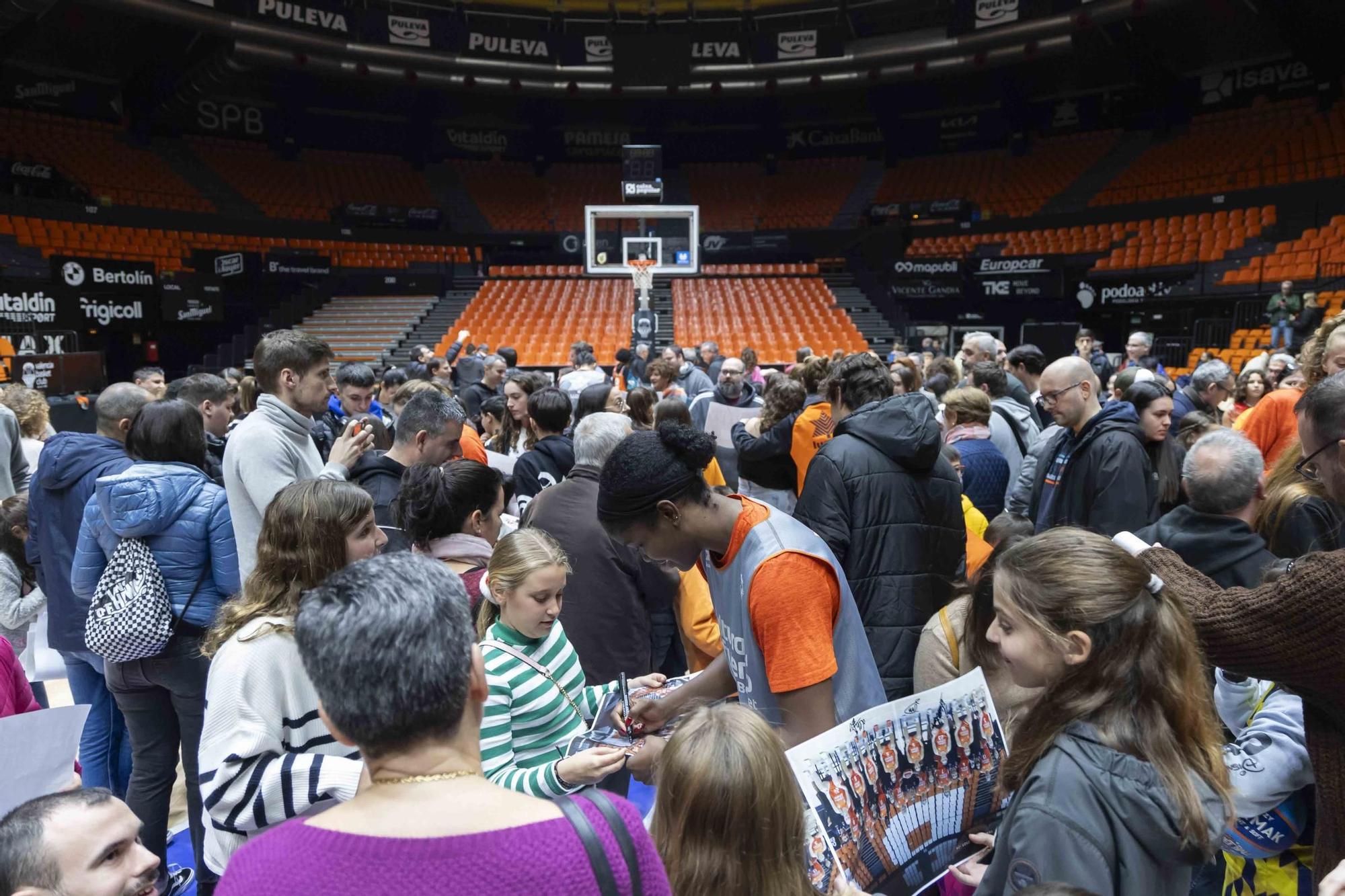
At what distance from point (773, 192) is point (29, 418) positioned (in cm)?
2510

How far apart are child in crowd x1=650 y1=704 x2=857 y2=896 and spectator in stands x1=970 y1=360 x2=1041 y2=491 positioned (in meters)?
3.92

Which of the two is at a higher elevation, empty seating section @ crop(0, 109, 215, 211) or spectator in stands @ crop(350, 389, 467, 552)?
empty seating section @ crop(0, 109, 215, 211)

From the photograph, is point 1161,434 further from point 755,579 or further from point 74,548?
point 74,548

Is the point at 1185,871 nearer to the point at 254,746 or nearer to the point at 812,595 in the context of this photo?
the point at 812,595

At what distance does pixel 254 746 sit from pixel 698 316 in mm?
20176

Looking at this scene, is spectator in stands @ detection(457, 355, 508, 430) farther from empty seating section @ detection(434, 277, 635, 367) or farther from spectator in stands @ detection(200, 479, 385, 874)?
empty seating section @ detection(434, 277, 635, 367)

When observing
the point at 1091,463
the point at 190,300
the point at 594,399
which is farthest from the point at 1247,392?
the point at 190,300

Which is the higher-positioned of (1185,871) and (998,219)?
(998,219)

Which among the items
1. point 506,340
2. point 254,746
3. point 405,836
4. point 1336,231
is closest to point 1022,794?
point 405,836

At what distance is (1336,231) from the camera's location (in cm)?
1503

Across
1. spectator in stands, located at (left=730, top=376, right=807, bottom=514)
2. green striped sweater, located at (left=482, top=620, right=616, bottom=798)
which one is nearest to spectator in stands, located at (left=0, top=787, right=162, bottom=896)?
green striped sweater, located at (left=482, top=620, right=616, bottom=798)

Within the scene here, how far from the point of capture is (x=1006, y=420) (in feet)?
17.6

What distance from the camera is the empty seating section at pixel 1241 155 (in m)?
18.2

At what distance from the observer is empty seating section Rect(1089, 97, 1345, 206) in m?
18.2
